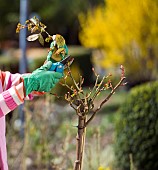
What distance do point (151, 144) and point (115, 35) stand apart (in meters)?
4.28

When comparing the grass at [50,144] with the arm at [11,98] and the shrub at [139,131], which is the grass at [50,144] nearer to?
the shrub at [139,131]

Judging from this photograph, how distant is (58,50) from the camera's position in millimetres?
2373

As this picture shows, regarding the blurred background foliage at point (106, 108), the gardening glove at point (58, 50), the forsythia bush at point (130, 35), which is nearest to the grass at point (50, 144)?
the blurred background foliage at point (106, 108)

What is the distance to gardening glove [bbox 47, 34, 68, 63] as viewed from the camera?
94.0 inches

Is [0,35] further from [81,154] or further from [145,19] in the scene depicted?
[81,154]

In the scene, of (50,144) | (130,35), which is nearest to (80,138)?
(50,144)

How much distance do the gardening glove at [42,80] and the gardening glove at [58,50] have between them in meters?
0.06

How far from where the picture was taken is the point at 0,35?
19.5m

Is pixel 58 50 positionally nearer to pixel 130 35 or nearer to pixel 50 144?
pixel 50 144

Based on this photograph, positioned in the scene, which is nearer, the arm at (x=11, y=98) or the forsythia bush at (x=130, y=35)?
the arm at (x=11, y=98)

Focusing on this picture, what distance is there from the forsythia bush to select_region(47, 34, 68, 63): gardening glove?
5.33 meters

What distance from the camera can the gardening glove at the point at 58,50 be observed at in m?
2.39

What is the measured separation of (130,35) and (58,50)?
20.0 ft

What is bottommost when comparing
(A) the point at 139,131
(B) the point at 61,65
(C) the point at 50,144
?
(C) the point at 50,144
